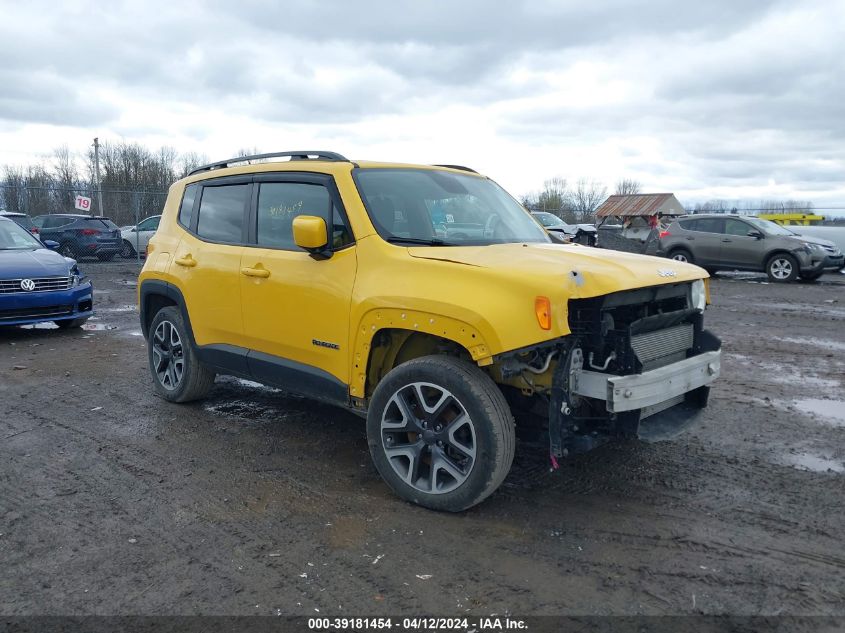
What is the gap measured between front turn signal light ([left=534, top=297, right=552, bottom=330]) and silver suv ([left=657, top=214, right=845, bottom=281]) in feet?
49.6

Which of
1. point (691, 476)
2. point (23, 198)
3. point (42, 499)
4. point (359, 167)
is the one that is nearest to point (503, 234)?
point (359, 167)

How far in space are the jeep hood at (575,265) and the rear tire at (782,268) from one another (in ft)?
45.1

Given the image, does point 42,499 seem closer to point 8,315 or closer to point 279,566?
point 279,566

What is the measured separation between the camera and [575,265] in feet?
12.4

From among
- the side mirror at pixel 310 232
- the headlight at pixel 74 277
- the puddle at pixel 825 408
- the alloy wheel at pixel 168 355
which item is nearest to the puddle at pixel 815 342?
the puddle at pixel 825 408

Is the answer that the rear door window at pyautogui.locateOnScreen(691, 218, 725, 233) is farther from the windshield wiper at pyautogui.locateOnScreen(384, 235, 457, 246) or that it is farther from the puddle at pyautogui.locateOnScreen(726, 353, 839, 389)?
the windshield wiper at pyautogui.locateOnScreen(384, 235, 457, 246)

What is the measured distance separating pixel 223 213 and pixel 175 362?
1434mm

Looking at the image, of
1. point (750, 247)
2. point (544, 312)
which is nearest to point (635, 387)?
point (544, 312)

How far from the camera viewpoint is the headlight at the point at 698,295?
4.29 m

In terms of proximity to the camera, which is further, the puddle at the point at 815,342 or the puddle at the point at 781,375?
the puddle at the point at 815,342

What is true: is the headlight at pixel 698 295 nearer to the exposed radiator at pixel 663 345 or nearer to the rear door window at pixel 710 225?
the exposed radiator at pixel 663 345

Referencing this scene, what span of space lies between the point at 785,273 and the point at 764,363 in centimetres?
1011

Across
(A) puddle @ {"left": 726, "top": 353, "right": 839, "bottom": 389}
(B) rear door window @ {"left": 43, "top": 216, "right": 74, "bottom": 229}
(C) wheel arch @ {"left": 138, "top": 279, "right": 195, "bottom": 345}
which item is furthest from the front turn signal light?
(B) rear door window @ {"left": 43, "top": 216, "right": 74, "bottom": 229}

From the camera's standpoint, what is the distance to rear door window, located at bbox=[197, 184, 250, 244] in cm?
522
